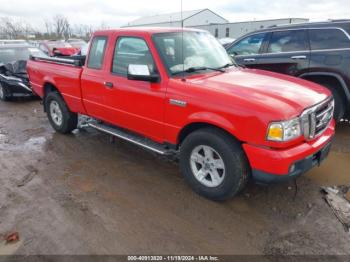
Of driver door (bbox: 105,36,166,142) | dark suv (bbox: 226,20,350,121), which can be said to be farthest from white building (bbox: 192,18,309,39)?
driver door (bbox: 105,36,166,142)

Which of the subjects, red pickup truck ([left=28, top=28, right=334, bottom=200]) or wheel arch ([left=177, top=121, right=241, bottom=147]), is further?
wheel arch ([left=177, top=121, right=241, bottom=147])

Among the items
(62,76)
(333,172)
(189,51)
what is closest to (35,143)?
(62,76)

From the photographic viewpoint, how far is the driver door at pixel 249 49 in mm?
6449

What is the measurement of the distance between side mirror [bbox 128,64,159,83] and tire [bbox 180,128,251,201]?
33.2 inches

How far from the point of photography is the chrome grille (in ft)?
10.1

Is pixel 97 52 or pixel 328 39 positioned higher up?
pixel 328 39

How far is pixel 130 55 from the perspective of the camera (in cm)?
418

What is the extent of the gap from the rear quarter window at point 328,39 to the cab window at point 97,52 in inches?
149

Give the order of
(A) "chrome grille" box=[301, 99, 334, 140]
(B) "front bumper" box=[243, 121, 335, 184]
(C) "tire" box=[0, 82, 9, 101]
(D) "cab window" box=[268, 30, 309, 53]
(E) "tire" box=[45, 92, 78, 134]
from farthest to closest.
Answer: (C) "tire" box=[0, 82, 9, 101] < (D) "cab window" box=[268, 30, 309, 53] < (E) "tire" box=[45, 92, 78, 134] < (A) "chrome grille" box=[301, 99, 334, 140] < (B) "front bumper" box=[243, 121, 335, 184]

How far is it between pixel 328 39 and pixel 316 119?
2956 mm

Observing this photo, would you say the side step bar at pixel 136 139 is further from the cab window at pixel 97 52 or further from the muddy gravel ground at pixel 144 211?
the cab window at pixel 97 52

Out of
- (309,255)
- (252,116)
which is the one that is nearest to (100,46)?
(252,116)

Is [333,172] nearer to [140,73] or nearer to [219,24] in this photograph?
[140,73]

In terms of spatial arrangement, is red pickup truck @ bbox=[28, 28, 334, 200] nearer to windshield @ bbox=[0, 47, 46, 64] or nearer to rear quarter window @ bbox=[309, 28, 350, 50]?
rear quarter window @ bbox=[309, 28, 350, 50]
